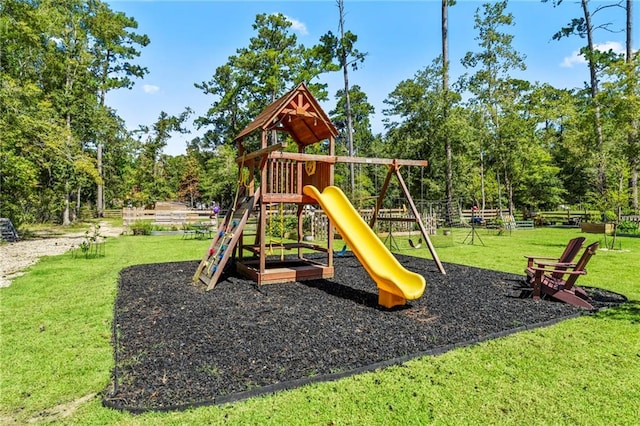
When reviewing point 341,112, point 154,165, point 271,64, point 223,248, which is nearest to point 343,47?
point 271,64

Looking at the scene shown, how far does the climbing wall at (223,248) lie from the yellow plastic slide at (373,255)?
4.88ft

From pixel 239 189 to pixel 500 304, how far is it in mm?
5983

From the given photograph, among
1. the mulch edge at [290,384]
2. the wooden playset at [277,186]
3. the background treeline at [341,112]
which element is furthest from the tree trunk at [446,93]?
the mulch edge at [290,384]

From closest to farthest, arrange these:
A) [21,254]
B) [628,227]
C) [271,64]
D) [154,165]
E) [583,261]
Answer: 1. [583,261]
2. [21,254]
3. [628,227]
4. [271,64]
5. [154,165]

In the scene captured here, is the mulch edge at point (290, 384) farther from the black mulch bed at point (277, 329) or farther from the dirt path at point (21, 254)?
the dirt path at point (21, 254)

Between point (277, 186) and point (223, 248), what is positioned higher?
point (277, 186)

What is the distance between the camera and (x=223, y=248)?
7.85m

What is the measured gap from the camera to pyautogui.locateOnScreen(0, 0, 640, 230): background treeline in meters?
15.2

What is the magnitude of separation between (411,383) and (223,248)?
5.31 m

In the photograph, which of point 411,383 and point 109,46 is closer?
point 411,383

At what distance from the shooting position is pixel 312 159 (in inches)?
322

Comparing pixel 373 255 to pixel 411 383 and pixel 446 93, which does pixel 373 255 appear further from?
pixel 446 93

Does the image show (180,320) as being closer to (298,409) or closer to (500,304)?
(298,409)

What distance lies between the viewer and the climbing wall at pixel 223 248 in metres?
7.26
